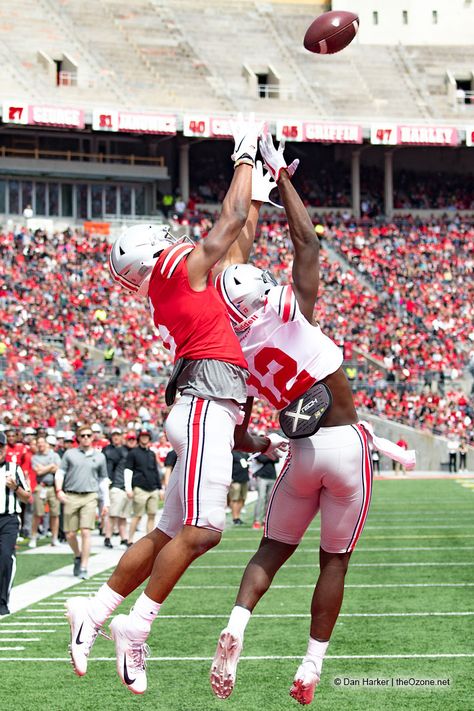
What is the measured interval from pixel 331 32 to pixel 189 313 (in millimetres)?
1735

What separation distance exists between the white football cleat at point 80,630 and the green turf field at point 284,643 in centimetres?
230

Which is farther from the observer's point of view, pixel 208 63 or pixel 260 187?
pixel 208 63

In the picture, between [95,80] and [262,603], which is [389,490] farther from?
[95,80]

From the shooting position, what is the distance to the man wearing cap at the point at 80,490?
14703 millimetres

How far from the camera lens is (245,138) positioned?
5773 mm

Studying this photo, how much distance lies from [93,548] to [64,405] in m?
10.9

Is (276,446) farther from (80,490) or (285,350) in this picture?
Answer: (80,490)

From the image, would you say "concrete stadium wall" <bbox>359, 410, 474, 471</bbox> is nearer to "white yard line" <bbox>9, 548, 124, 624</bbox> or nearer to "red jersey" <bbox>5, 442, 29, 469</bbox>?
"red jersey" <bbox>5, 442, 29, 469</bbox>

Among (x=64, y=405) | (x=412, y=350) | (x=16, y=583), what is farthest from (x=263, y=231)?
(x=16, y=583)

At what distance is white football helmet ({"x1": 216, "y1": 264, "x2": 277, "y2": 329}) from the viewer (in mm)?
5738

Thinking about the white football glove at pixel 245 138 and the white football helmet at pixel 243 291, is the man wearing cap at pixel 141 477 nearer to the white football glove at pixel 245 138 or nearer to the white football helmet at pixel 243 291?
the white football helmet at pixel 243 291

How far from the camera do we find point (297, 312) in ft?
18.9

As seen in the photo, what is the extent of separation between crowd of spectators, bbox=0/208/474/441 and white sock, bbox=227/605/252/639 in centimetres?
2009

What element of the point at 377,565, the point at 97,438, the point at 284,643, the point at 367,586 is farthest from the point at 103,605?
the point at 97,438
